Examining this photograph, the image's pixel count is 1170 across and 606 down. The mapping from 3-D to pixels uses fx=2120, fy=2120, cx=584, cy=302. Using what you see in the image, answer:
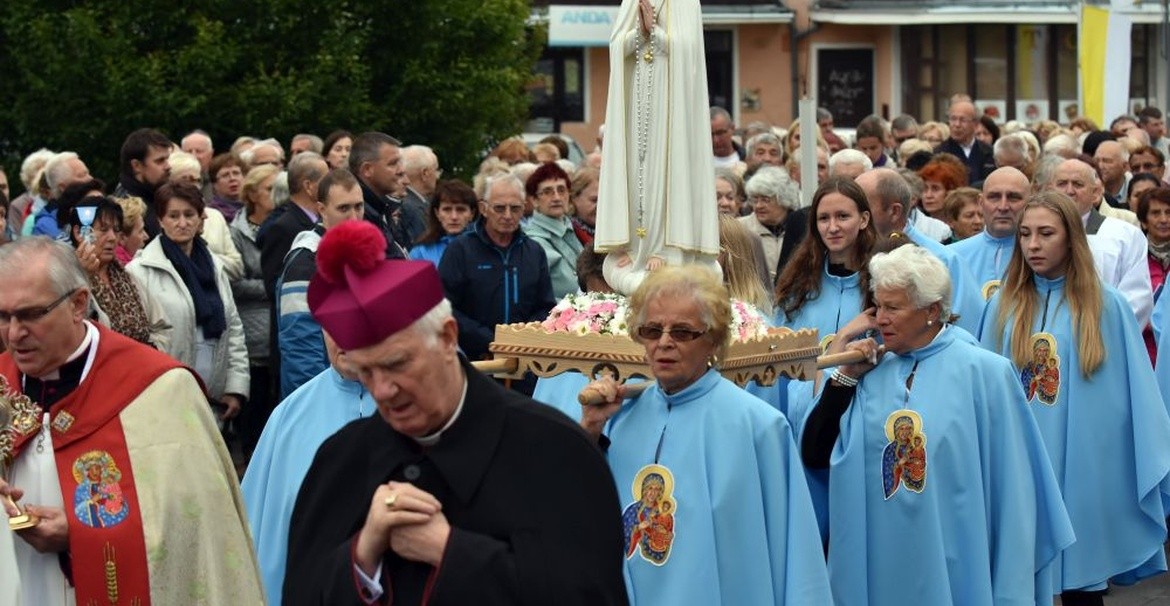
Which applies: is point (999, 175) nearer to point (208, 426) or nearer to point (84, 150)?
point (208, 426)

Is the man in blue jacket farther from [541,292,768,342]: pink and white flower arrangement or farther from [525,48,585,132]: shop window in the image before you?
[525,48,585,132]: shop window

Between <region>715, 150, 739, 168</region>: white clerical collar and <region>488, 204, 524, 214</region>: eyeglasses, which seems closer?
<region>488, 204, 524, 214</region>: eyeglasses

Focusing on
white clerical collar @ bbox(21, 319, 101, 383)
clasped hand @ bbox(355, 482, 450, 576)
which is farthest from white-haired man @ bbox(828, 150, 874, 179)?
clasped hand @ bbox(355, 482, 450, 576)

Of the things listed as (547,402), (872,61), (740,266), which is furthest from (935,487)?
(872,61)

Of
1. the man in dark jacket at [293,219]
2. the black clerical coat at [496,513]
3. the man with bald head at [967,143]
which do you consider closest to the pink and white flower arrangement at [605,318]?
the black clerical coat at [496,513]

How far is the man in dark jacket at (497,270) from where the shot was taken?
10789 mm

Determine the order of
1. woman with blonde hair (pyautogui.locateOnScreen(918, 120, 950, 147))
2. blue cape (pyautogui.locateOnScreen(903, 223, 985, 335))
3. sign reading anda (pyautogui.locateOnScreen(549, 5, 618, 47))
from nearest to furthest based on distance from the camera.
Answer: blue cape (pyautogui.locateOnScreen(903, 223, 985, 335)), woman with blonde hair (pyautogui.locateOnScreen(918, 120, 950, 147)), sign reading anda (pyautogui.locateOnScreen(549, 5, 618, 47))

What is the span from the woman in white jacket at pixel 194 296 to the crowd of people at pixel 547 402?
2 cm

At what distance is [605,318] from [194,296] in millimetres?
3879

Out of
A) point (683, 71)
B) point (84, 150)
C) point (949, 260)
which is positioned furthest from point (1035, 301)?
point (84, 150)

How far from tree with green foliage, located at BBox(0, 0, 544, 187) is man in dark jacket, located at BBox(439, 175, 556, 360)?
218 inches

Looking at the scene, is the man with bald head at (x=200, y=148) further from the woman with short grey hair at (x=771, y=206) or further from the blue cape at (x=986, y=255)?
the blue cape at (x=986, y=255)

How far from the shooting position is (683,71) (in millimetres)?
7656

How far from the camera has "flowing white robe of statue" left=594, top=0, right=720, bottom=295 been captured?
7.68 m
